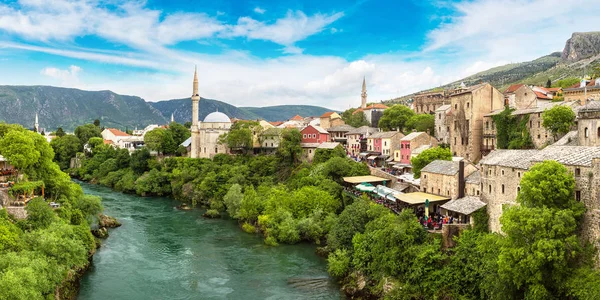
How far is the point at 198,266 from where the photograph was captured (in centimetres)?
3244

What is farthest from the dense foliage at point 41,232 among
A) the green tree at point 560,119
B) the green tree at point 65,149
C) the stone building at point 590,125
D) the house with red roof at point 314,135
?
the green tree at point 65,149

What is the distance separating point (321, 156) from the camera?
2189 inches

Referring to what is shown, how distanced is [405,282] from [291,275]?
8.08 meters

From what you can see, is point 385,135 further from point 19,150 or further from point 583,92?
point 19,150

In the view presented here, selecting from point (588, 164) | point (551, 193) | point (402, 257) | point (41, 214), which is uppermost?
point (588, 164)

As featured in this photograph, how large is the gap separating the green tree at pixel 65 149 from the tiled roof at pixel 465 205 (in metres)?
80.1

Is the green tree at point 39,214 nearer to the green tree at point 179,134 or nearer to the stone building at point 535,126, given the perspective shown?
the stone building at point 535,126

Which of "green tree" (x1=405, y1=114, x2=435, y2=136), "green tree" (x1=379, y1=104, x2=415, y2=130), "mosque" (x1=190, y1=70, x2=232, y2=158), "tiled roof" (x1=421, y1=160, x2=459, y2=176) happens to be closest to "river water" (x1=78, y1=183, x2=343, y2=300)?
"tiled roof" (x1=421, y1=160, x2=459, y2=176)

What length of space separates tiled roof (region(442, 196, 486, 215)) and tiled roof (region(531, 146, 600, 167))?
515cm

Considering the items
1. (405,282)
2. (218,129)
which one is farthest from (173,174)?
(405,282)

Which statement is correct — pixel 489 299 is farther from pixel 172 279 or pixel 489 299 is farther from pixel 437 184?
pixel 172 279

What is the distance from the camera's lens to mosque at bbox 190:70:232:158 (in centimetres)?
7262

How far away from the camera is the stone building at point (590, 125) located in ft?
87.7

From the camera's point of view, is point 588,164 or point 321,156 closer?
point 588,164
